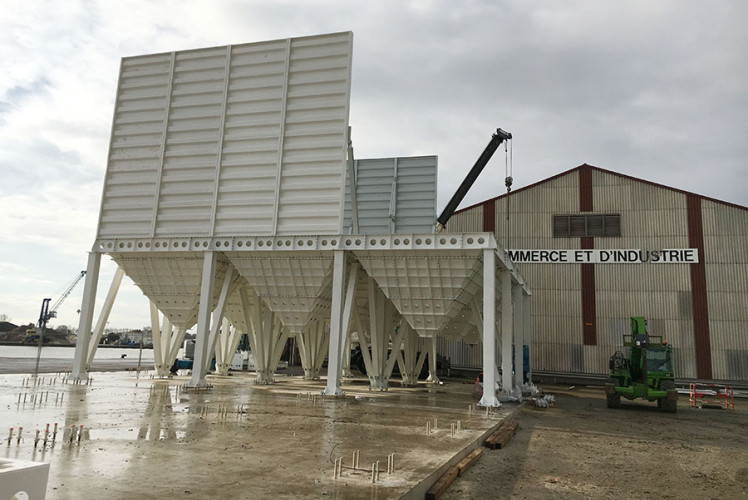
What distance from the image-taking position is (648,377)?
942 inches

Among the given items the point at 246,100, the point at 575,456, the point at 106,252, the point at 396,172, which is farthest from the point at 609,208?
the point at 106,252

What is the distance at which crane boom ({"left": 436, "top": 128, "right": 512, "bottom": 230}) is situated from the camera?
4528 centimetres

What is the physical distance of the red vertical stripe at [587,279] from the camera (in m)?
41.0

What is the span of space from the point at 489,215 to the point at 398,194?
13.1m

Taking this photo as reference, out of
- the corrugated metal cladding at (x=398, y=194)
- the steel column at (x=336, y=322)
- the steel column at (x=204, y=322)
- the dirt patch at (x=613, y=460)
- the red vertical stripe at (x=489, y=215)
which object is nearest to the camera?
the dirt patch at (x=613, y=460)

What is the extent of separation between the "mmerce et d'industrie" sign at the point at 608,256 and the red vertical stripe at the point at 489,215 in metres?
2.83

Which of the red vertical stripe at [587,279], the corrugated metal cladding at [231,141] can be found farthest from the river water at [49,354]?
the red vertical stripe at [587,279]

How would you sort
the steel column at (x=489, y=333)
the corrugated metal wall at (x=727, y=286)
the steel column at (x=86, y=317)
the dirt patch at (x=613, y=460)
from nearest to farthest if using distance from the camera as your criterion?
the dirt patch at (x=613, y=460) → the steel column at (x=489, y=333) → the steel column at (x=86, y=317) → the corrugated metal wall at (x=727, y=286)

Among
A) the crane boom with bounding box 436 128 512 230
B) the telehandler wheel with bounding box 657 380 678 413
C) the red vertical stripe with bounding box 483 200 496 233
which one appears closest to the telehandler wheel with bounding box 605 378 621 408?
the telehandler wheel with bounding box 657 380 678 413

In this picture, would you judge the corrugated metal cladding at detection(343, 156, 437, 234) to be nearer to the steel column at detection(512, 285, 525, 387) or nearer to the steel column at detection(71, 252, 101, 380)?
the steel column at detection(512, 285, 525, 387)

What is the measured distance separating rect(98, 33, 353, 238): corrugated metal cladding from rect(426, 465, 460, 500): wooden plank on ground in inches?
677

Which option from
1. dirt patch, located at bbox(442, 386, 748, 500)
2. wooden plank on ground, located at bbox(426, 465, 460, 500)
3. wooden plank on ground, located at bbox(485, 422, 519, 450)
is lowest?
dirt patch, located at bbox(442, 386, 748, 500)

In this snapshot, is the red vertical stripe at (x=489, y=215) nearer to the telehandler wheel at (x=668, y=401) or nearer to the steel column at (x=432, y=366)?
the steel column at (x=432, y=366)

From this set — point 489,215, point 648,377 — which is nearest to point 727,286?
point 489,215
